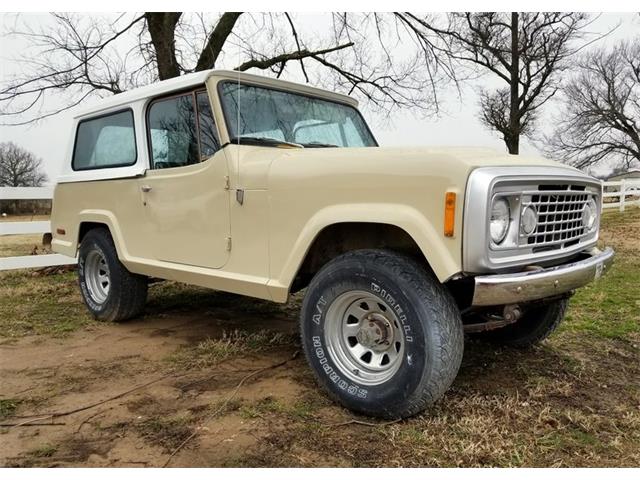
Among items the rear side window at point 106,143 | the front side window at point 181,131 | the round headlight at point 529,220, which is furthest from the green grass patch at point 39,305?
the round headlight at point 529,220

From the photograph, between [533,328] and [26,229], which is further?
[26,229]

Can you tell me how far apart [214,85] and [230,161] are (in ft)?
2.07

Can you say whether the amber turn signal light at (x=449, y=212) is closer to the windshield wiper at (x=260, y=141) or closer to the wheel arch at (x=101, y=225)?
the windshield wiper at (x=260, y=141)

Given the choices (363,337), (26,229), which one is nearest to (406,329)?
(363,337)

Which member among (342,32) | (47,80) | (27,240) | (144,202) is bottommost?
(27,240)

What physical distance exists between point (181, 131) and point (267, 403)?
223 cm

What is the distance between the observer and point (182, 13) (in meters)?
9.70

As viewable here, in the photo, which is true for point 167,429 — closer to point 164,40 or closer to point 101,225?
point 101,225

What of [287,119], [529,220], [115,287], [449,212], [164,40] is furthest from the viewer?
[164,40]

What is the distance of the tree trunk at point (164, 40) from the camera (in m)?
9.31

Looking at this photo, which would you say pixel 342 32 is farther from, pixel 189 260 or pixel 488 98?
pixel 488 98

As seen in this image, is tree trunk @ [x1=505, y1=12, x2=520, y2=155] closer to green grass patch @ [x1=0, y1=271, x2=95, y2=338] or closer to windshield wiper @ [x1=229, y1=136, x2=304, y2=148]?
green grass patch @ [x1=0, y1=271, x2=95, y2=338]

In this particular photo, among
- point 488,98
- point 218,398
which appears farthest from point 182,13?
point 488,98

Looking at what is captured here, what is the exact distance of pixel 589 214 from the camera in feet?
10.9
